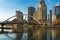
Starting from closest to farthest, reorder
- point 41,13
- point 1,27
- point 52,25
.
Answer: point 1,27 → point 52,25 → point 41,13

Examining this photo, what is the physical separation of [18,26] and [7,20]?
1266cm

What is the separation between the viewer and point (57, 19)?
11494cm

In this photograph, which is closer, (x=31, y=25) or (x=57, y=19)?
(x=31, y=25)

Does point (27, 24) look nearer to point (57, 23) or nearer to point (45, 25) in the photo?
point (45, 25)

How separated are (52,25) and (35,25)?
12331 millimetres

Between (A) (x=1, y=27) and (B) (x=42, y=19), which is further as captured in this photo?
(B) (x=42, y=19)

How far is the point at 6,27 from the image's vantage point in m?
106

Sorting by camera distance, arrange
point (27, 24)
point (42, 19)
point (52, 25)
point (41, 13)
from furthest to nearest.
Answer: point (41, 13)
point (42, 19)
point (52, 25)
point (27, 24)

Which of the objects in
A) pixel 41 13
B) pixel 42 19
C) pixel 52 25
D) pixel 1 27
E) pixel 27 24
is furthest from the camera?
pixel 41 13

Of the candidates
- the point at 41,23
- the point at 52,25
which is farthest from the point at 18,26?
the point at 52,25

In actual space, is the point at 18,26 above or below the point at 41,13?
below

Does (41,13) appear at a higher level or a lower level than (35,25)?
higher

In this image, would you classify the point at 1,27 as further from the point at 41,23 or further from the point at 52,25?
the point at 52,25

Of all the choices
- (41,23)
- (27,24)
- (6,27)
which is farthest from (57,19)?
(6,27)
